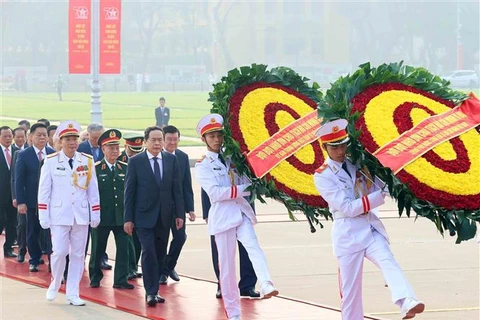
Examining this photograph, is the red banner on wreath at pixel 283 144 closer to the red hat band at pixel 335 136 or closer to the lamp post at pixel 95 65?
the red hat band at pixel 335 136

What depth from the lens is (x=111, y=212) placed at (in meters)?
11.6

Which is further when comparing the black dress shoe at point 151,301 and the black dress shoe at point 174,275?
the black dress shoe at point 174,275

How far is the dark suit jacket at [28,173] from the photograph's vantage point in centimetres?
1273

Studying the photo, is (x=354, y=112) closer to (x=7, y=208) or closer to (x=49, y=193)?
(x=49, y=193)

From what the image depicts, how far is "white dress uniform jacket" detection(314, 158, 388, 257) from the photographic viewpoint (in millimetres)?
7836

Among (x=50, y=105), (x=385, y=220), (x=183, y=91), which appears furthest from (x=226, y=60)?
(x=385, y=220)

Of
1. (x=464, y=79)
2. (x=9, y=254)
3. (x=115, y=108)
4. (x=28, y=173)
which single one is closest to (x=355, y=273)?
(x=28, y=173)

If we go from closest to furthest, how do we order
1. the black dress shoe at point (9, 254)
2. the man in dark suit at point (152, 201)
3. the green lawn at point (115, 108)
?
the man in dark suit at point (152, 201) < the black dress shoe at point (9, 254) < the green lawn at point (115, 108)

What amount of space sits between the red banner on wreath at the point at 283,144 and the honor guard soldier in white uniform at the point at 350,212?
2.91 ft

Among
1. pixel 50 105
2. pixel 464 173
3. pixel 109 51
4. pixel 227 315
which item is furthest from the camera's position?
pixel 50 105

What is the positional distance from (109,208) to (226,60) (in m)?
83.5

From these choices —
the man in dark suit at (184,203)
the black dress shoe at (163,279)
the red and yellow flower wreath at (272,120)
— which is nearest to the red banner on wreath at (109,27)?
the man in dark suit at (184,203)

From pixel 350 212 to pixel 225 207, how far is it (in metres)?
1.61

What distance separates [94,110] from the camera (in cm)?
3222
